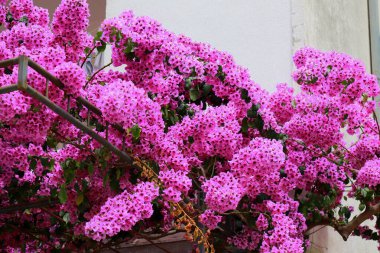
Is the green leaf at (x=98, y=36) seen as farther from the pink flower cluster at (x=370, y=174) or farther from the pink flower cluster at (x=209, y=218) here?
the pink flower cluster at (x=370, y=174)

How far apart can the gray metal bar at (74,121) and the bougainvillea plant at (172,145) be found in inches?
4.7

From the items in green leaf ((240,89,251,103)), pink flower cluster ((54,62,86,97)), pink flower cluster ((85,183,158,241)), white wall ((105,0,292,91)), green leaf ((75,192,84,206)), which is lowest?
pink flower cluster ((85,183,158,241))

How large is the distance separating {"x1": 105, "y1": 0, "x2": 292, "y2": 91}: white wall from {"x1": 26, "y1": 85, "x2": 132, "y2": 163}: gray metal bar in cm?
321

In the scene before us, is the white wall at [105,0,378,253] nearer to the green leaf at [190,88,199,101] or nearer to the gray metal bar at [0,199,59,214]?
the green leaf at [190,88,199,101]

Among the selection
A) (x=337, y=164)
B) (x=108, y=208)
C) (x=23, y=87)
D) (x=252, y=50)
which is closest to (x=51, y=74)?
(x=23, y=87)

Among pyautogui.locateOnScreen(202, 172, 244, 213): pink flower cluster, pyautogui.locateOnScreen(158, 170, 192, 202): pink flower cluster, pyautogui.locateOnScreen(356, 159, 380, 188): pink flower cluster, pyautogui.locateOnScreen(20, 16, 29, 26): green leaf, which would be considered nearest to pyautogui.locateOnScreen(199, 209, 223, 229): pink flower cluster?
pyautogui.locateOnScreen(202, 172, 244, 213): pink flower cluster

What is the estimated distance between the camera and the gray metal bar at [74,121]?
13.4ft

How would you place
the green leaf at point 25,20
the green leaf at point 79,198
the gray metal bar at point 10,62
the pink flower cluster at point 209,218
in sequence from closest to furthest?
the gray metal bar at point 10,62, the pink flower cluster at point 209,218, the green leaf at point 79,198, the green leaf at point 25,20

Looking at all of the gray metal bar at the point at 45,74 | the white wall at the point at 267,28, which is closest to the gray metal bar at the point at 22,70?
the gray metal bar at the point at 45,74

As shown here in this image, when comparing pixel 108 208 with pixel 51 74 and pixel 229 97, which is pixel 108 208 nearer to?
pixel 51 74

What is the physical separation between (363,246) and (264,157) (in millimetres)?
4216

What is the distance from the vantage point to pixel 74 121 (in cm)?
443

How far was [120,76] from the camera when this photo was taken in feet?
18.8

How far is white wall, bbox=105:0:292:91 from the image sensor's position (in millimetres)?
7906
